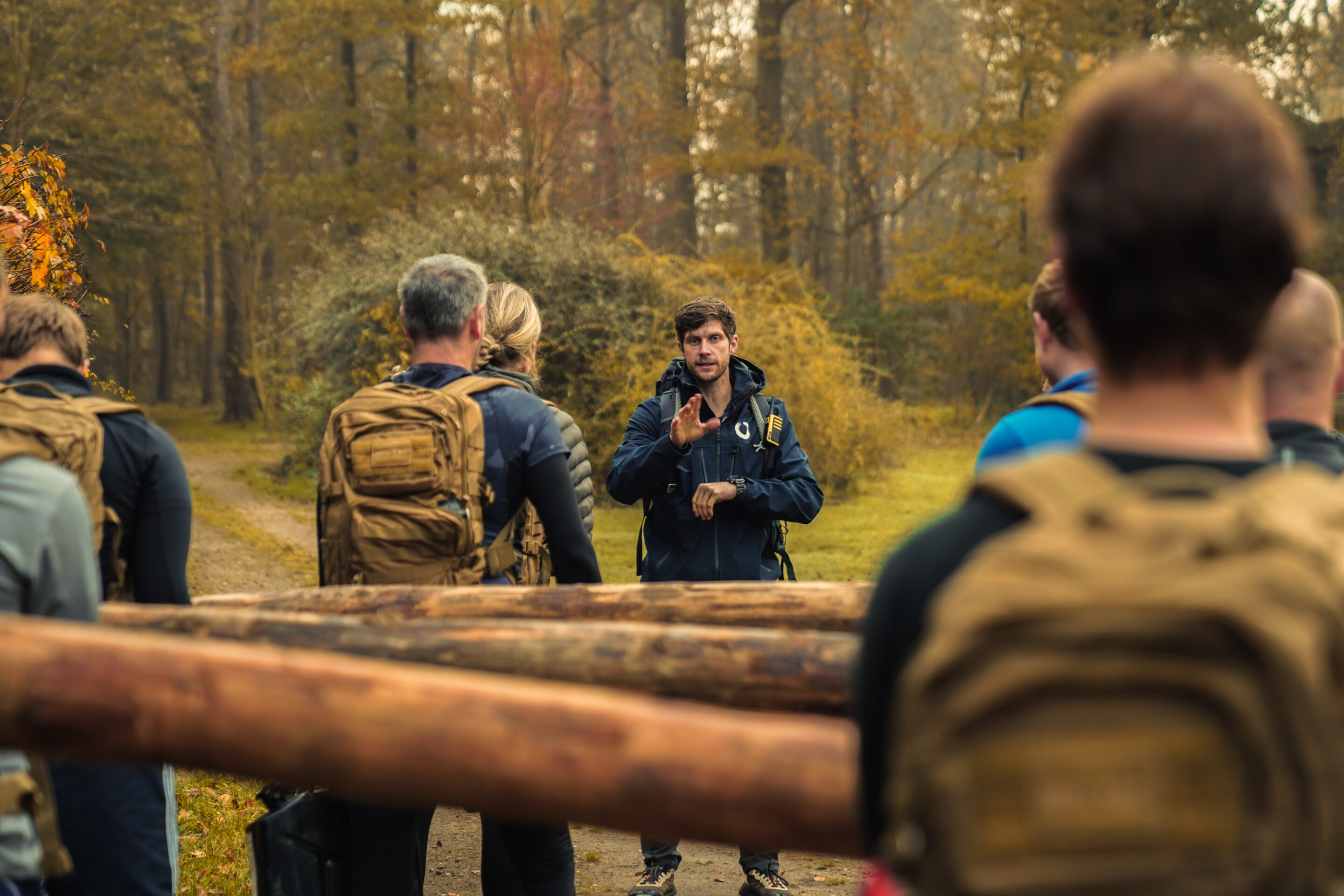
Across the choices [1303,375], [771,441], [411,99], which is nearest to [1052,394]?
[1303,375]

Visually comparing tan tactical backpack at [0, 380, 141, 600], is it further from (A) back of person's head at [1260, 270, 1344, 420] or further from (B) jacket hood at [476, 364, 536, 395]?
(A) back of person's head at [1260, 270, 1344, 420]

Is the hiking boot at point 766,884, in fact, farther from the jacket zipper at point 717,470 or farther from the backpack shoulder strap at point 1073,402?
the backpack shoulder strap at point 1073,402

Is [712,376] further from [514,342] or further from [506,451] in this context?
[506,451]

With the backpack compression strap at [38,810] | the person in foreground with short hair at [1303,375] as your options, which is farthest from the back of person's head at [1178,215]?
the backpack compression strap at [38,810]

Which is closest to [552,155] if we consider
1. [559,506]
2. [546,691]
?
[559,506]

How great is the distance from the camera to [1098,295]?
52.4 inches

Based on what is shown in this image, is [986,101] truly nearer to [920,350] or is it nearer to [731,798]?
[920,350]

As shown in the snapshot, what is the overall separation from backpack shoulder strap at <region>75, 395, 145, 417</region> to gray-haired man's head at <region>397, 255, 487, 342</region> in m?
0.91

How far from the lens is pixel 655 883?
5145 mm

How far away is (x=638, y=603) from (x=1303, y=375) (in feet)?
6.10

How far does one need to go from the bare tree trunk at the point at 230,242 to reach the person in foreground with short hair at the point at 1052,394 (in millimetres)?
27365

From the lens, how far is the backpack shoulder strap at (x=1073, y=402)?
2865mm

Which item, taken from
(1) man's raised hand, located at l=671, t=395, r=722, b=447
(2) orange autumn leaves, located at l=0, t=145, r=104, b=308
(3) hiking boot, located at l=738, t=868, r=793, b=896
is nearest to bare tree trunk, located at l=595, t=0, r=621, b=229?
(2) orange autumn leaves, located at l=0, t=145, r=104, b=308

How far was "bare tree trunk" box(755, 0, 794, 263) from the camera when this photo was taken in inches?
1118
